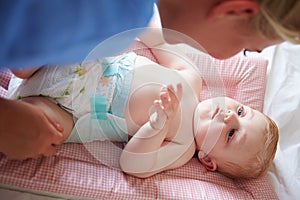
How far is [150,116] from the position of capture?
3.28 ft

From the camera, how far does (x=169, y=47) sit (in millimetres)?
1094

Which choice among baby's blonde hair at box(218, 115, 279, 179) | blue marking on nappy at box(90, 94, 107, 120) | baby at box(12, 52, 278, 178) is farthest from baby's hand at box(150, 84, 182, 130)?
baby's blonde hair at box(218, 115, 279, 179)

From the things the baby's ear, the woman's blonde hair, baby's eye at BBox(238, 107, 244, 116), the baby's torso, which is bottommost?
the baby's ear

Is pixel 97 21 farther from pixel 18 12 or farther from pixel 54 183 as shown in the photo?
pixel 54 183

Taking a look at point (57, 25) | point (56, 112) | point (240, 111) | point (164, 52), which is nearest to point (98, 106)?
point (56, 112)

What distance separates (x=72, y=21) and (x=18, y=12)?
0.07m

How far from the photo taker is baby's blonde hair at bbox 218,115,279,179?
104 centimetres

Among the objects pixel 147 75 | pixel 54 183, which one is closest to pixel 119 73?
pixel 147 75

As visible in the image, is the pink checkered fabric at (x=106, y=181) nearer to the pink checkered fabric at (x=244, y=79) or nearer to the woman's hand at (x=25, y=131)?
the woman's hand at (x=25, y=131)

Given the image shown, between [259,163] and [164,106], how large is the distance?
0.32 meters

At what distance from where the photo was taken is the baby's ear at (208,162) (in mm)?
1065

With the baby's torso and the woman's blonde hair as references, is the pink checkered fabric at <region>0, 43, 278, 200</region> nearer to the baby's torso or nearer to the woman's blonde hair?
the baby's torso

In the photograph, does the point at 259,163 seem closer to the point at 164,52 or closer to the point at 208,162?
the point at 208,162

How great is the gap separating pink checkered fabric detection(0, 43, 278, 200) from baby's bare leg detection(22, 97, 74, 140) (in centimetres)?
5
